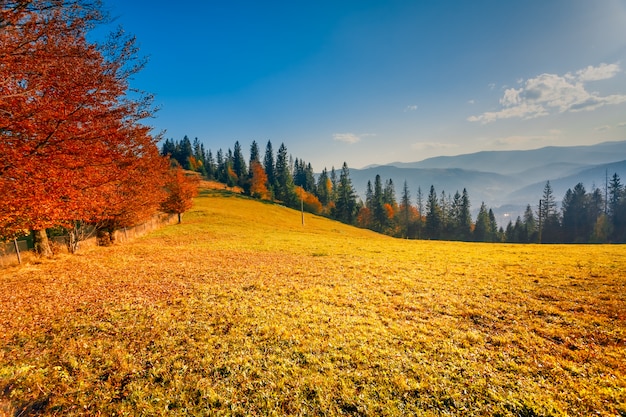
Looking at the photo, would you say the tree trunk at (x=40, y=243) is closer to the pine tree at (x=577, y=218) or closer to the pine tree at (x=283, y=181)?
the pine tree at (x=283, y=181)

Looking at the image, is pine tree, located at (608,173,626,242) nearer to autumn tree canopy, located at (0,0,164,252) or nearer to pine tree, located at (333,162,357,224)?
pine tree, located at (333,162,357,224)

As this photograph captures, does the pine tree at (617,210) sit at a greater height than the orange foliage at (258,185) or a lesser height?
lesser

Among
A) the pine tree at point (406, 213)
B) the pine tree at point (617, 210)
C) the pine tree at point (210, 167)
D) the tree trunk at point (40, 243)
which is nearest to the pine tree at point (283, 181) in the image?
the pine tree at point (210, 167)

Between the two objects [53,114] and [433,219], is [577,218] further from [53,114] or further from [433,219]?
[53,114]

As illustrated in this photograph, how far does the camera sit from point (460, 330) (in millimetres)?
8508

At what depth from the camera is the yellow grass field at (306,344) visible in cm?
532

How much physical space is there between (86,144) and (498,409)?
15.2 m

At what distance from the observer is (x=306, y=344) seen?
7426 mm

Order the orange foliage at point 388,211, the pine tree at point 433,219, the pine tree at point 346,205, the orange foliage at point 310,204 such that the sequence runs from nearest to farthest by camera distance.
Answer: the pine tree at point 433,219 < the orange foliage at point 388,211 < the orange foliage at point 310,204 < the pine tree at point 346,205

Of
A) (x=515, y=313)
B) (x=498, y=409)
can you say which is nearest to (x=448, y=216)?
(x=515, y=313)

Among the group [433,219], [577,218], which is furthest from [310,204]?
[577,218]

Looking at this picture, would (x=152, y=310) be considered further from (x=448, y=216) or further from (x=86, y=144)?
(x=448, y=216)

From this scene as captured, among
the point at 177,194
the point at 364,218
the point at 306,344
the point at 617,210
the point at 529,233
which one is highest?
the point at 177,194

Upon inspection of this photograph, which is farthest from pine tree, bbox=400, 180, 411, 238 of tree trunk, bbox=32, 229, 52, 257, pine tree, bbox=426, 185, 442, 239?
tree trunk, bbox=32, 229, 52, 257
